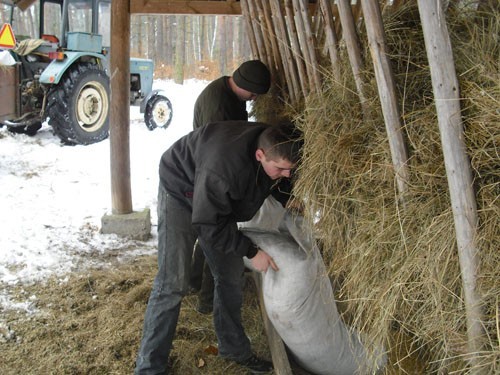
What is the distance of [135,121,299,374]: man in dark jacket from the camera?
223cm

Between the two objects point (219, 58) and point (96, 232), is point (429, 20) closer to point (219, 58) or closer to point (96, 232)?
point (96, 232)

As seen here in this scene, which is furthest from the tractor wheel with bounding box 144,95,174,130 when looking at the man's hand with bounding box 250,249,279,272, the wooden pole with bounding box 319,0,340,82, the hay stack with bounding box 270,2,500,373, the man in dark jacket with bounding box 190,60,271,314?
the hay stack with bounding box 270,2,500,373

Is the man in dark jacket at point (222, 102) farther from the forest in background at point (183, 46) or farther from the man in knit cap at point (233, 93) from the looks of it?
the forest in background at point (183, 46)

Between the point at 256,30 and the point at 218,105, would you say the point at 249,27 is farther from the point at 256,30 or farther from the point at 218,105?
the point at 218,105

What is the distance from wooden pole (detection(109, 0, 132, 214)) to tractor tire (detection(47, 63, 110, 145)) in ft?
11.4

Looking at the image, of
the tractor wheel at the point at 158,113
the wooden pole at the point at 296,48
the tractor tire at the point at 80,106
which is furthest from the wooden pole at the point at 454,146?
the tractor wheel at the point at 158,113

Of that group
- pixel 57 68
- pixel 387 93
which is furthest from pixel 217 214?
pixel 57 68

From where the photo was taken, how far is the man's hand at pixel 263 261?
2410 mm

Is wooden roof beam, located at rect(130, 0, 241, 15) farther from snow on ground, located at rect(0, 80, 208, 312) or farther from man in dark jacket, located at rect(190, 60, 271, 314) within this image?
snow on ground, located at rect(0, 80, 208, 312)

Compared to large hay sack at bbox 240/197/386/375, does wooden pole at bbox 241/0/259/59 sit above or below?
above

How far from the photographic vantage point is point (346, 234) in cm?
185

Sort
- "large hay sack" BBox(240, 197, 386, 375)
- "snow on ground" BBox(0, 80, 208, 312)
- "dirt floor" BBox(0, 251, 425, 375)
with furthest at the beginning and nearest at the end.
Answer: "snow on ground" BBox(0, 80, 208, 312), "dirt floor" BBox(0, 251, 425, 375), "large hay sack" BBox(240, 197, 386, 375)

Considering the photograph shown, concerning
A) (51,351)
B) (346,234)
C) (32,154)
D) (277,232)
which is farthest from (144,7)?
(32,154)

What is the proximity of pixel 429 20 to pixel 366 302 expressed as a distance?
3.13ft
